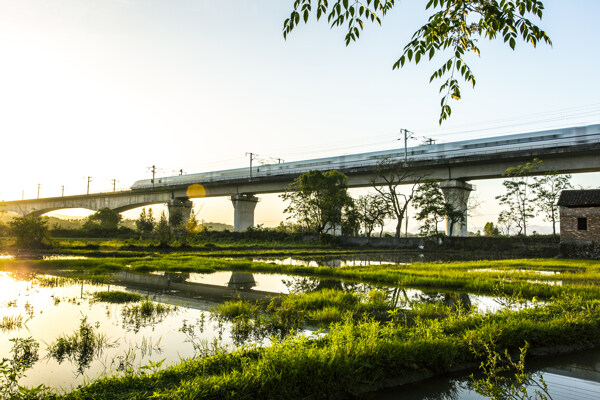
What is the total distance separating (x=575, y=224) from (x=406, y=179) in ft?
57.7

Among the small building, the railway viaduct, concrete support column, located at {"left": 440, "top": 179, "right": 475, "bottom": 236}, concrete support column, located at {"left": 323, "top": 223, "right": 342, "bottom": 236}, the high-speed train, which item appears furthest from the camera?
concrete support column, located at {"left": 323, "top": 223, "right": 342, "bottom": 236}

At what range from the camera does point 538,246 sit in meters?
30.6

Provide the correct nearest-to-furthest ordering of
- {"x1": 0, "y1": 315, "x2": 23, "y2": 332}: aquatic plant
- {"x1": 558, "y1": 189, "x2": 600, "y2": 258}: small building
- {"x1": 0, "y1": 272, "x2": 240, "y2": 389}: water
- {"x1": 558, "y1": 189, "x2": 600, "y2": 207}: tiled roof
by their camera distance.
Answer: {"x1": 0, "y1": 272, "x2": 240, "y2": 389}: water, {"x1": 0, "y1": 315, "x2": 23, "y2": 332}: aquatic plant, {"x1": 558, "y1": 189, "x2": 600, "y2": 258}: small building, {"x1": 558, "y1": 189, "x2": 600, "y2": 207}: tiled roof

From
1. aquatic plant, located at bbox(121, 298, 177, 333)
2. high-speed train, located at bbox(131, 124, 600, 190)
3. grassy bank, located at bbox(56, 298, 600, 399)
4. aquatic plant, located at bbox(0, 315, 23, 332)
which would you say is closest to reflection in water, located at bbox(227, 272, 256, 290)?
aquatic plant, located at bbox(121, 298, 177, 333)

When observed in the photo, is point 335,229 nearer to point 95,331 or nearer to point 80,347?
point 95,331

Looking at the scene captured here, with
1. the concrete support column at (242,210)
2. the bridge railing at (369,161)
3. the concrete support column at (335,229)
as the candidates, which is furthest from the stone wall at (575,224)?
the concrete support column at (242,210)

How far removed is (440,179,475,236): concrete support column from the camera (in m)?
39.1

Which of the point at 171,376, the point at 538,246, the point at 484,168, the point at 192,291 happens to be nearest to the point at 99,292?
the point at 192,291

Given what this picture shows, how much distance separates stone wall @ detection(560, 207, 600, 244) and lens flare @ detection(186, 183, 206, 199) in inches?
1775

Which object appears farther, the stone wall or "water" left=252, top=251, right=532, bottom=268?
the stone wall

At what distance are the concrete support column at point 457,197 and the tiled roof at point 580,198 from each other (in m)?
11.4

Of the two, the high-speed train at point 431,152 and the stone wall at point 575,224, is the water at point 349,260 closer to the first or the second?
the stone wall at point 575,224

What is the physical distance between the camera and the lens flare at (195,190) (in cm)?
5843

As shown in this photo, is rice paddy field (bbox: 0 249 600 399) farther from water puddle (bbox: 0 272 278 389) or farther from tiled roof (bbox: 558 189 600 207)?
tiled roof (bbox: 558 189 600 207)
